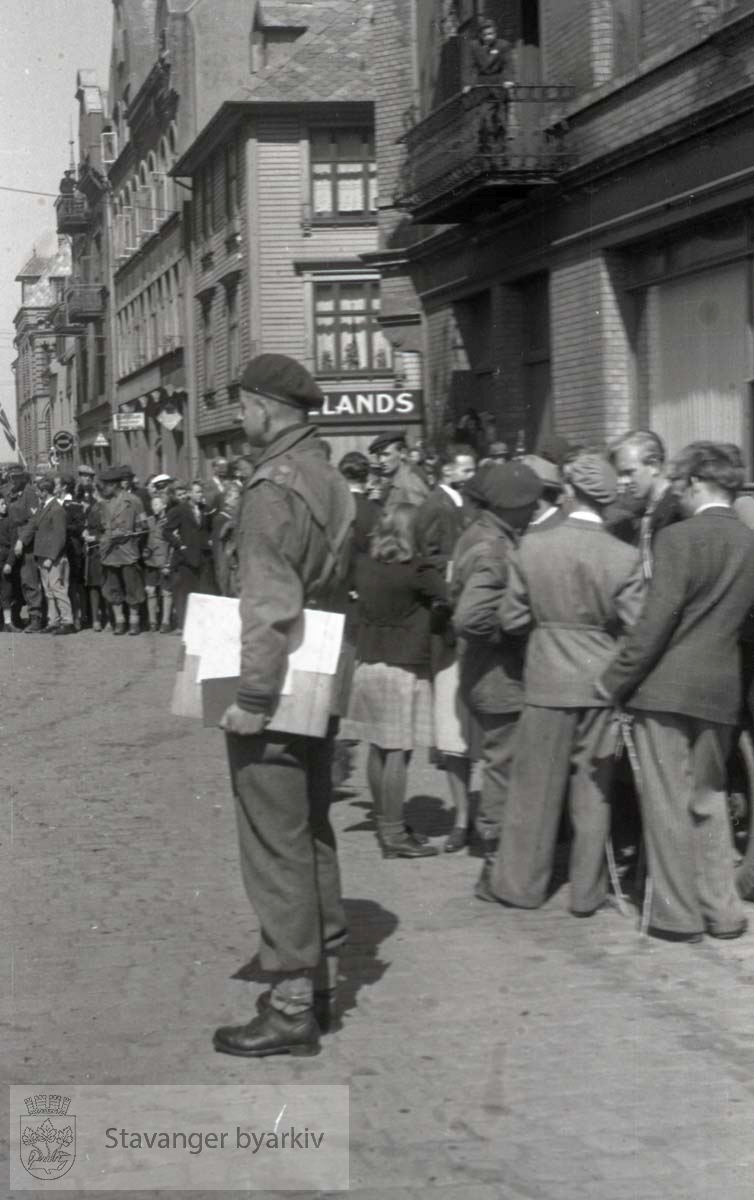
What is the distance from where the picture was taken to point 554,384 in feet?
54.1

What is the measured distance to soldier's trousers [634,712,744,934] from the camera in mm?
6715

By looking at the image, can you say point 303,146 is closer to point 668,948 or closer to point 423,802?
point 423,802

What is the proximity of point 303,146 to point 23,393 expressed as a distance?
70080 mm

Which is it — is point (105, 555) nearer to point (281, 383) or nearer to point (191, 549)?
point (191, 549)

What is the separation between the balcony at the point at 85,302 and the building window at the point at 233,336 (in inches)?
914

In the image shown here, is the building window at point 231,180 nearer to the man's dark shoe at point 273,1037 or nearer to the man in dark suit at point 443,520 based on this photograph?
the man in dark suit at point 443,520

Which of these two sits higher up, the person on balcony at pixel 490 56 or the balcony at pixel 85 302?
the balcony at pixel 85 302

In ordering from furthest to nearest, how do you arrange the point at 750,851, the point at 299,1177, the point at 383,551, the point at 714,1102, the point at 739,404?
the point at 739,404
the point at 383,551
the point at 750,851
the point at 714,1102
the point at 299,1177

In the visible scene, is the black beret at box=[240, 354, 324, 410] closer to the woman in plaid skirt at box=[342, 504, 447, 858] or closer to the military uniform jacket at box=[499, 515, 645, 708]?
the military uniform jacket at box=[499, 515, 645, 708]

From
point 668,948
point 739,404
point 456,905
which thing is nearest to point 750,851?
point 668,948

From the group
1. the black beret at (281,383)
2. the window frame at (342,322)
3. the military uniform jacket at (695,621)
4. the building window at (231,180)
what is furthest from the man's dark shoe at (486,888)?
the building window at (231,180)

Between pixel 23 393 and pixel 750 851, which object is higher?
pixel 23 393

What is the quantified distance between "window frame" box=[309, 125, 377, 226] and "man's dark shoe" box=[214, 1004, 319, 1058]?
3215cm

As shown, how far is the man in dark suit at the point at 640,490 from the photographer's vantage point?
791 cm
